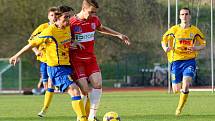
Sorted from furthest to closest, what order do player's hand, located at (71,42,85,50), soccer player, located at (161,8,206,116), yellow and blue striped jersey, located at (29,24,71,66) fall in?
soccer player, located at (161,8,206,116) < player's hand, located at (71,42,85,50) < yellow and blue striped jersey, located at (29,24,71,66)

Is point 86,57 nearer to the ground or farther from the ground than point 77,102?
farther from the ground

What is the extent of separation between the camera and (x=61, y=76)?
11.7 meters

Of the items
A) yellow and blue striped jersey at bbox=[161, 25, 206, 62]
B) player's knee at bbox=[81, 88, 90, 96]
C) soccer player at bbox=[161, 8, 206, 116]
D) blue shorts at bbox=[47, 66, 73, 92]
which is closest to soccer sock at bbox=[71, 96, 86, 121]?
blue shorts at bbox=[47, 66, 73, 92]

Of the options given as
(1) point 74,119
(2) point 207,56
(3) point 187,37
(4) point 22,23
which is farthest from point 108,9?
(1) point 74,119

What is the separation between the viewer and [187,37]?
16.2 metres

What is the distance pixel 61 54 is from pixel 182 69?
509 cm

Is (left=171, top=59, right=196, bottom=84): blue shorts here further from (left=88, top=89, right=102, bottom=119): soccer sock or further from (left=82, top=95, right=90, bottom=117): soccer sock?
(left=88, top=89, right=102, bottom=119): soccer sock

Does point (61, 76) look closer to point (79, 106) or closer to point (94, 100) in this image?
point (79, 106)

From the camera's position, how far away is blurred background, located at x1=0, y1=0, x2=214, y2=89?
138ft

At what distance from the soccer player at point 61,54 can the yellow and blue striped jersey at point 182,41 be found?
15.5ft

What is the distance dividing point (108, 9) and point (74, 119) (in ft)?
92.7

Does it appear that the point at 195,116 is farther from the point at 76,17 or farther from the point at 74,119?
the point at 76,17

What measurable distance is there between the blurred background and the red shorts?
82.7ft

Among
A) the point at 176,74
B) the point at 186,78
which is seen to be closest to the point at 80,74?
the point at 186,78
